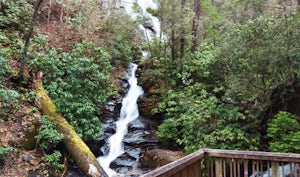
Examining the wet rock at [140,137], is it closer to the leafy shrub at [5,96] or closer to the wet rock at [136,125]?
the wet rock at [136,125]

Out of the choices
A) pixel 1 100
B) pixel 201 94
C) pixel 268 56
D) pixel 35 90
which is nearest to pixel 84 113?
pixel 35 90

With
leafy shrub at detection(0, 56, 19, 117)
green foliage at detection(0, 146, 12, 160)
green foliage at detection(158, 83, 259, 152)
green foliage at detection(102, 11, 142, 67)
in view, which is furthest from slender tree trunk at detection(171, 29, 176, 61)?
green foliage at detection(0, 146, 12, 160)

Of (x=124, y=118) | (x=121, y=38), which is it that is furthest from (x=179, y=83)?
(x=121, y=38)

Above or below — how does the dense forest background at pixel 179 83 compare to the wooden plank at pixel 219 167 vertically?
above

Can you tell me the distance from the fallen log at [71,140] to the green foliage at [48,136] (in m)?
0.21

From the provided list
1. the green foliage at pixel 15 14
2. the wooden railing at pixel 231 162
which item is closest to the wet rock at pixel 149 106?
the green foliage at pixel 15 14

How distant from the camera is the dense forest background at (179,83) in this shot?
721 centimetres

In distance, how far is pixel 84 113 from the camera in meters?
8.78

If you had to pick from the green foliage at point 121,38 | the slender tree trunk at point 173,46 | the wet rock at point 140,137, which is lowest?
the wet rock at point 140,137

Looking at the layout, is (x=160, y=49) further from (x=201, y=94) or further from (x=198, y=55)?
(x=201, y=94)

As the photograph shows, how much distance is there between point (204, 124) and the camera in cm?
839

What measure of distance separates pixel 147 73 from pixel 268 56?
566cm

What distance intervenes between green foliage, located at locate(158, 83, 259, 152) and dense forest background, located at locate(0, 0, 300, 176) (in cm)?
3

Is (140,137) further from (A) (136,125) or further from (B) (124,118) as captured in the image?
(B) (124,118)
